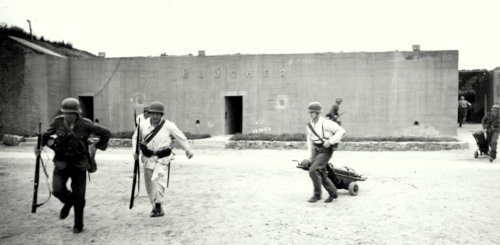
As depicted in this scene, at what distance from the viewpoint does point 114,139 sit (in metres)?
19.5

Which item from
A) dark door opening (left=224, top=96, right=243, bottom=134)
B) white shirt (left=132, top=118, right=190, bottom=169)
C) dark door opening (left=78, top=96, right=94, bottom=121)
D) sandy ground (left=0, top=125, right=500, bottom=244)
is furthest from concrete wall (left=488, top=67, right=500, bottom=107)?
white shirt (left=132, top=118, right=190, bottom=169)

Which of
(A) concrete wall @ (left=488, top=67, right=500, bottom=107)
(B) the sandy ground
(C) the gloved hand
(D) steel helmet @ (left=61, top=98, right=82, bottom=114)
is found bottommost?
(B) the sandy ground

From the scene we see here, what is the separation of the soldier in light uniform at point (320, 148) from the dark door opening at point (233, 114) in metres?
16.1

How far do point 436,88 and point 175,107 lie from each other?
12834 millimetres

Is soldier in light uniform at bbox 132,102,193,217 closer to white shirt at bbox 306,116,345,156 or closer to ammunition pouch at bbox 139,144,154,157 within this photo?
ammunition pouch at bbox 139,144,154,157

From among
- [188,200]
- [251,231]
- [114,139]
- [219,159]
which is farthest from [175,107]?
[251,231]

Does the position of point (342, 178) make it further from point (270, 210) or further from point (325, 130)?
point (270, 210)

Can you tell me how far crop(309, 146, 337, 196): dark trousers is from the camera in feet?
24.8

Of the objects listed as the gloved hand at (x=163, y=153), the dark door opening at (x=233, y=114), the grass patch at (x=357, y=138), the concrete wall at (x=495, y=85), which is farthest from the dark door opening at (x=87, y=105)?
the concrete wall at (x=495, y=85)

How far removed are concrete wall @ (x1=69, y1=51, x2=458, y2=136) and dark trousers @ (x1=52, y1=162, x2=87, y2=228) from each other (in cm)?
1724

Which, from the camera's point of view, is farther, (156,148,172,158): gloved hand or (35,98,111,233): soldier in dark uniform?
(156,148,172,158): gloved hand

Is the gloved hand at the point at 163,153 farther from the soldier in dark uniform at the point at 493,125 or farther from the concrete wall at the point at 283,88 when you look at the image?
the concrete wall at the point at 283,88

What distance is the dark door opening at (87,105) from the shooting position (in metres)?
25.8

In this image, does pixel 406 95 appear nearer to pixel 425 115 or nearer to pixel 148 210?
pixel 425 115
